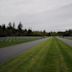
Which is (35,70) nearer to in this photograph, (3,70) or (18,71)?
(18,71)

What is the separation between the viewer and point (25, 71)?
A: 28.5ft

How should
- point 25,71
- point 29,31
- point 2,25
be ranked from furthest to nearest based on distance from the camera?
point 29,31
point 2,25
point 25,71

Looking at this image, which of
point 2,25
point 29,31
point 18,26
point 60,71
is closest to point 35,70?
point 60,71

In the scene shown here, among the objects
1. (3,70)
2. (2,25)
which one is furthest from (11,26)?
(3,70)

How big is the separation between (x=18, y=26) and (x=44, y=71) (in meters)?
181

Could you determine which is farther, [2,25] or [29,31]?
[29,31]

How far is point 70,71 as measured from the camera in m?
8.84

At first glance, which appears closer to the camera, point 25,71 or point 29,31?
point 25,71

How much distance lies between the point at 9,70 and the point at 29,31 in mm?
163657

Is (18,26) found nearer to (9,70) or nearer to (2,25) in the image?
(2,25)

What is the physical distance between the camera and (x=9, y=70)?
8891 mm

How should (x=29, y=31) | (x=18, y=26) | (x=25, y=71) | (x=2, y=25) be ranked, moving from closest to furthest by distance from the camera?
1. (x=25, y=71)
2. (x=2, y=25)
3. (x=29, y=31)
4. (x=18, y=26)

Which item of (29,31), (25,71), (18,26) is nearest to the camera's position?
(25,71)

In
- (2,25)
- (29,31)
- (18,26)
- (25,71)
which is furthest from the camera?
(18,26)
